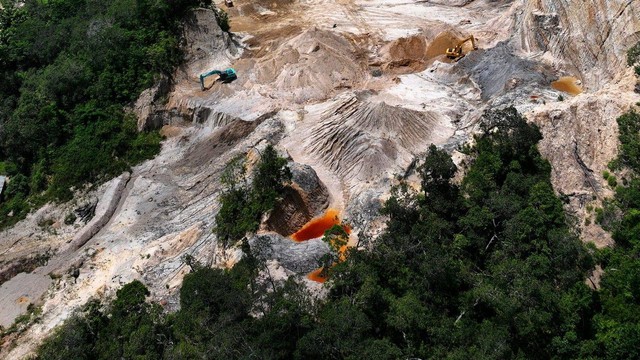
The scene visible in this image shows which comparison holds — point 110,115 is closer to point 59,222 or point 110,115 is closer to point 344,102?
point 59,222

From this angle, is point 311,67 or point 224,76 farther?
point 224,76

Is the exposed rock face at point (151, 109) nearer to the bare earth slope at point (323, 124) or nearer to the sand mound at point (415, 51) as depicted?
the bare earth slope at point (323, 124)

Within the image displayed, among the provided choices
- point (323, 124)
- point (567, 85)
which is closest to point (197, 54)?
point (323, 124)

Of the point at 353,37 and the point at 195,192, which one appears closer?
the point at 195,192

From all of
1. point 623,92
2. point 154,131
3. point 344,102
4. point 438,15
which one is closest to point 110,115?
point 154,131

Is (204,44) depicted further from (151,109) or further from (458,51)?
(458,51)

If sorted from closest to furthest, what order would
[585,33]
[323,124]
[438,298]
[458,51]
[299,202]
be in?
[438,298] < [299,202] < [585,33] < [323,124] < [458,51]
